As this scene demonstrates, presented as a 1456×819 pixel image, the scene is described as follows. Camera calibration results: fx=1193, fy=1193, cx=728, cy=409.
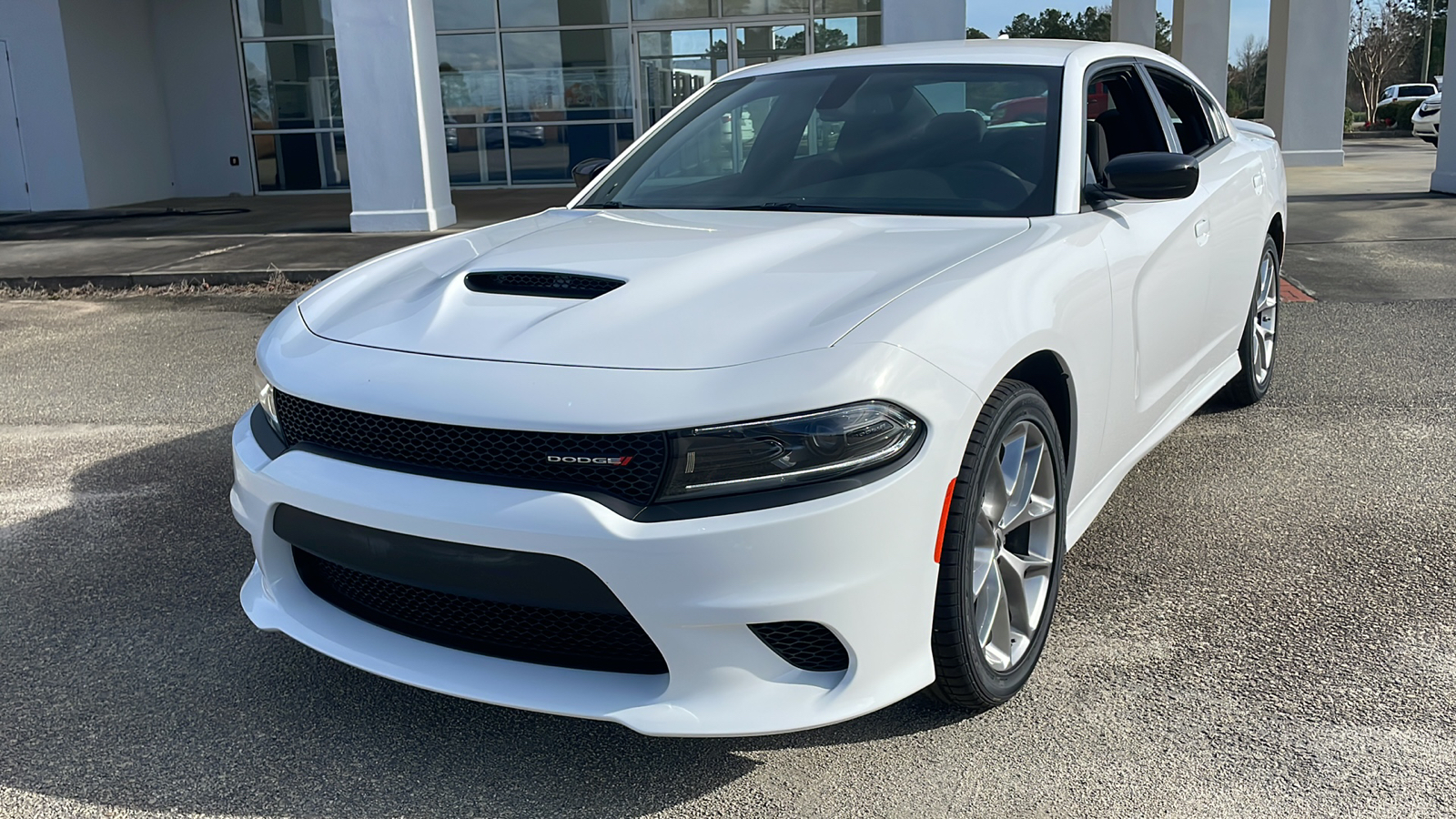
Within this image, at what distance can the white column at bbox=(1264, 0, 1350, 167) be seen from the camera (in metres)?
17.5

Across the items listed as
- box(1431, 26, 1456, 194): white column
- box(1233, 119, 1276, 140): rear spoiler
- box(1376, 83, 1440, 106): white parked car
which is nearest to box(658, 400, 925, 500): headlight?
box(1233, 119, 1276, 140): rear spoiler

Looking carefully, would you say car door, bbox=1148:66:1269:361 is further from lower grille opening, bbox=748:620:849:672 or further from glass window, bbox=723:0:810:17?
glass window, bbox=723:0:810:17

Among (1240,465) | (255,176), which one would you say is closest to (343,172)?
(255,176)

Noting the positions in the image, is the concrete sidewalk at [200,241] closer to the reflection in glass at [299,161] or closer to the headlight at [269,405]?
the reflection in glass at [299,161]

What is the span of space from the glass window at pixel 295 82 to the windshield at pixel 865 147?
16883mm

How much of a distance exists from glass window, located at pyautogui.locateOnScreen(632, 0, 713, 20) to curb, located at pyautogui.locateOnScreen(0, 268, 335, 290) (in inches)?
402

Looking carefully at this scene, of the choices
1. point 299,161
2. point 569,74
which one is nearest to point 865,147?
point 569,74

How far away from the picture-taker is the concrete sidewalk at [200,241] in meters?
9.65

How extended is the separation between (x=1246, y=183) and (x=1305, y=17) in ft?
50.0

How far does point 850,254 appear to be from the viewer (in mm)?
2838

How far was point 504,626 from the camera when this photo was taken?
2.44 metres

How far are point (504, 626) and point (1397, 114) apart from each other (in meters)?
49.2

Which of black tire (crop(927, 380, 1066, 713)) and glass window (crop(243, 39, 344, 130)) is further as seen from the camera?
glass window (crop(243, 39, 344, 130))

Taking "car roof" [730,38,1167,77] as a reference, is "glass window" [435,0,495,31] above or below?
above
